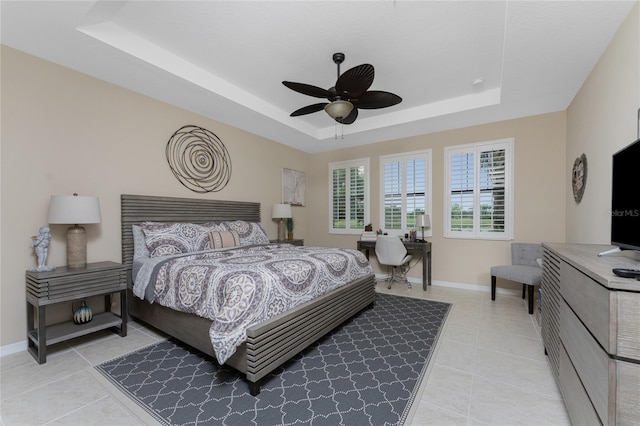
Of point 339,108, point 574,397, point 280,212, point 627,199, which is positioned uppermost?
point 339,108

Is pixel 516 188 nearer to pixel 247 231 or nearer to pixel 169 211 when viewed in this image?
pixel 247 231

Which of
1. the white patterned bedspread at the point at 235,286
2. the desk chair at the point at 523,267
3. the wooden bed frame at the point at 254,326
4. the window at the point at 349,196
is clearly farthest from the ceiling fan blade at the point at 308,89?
the desk chair at the point at 523,267

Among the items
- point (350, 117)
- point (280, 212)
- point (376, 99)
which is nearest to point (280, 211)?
point (280, 212)

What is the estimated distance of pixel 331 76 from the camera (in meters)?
3.32

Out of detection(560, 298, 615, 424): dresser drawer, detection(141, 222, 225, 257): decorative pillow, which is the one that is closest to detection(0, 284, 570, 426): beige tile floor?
detection(560, 298, 615, 424): dresser drawer

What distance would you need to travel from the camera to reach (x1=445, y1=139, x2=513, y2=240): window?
4.26 m

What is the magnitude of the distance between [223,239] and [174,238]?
1.91 ft

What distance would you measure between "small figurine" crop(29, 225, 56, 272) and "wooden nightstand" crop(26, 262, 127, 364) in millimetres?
62

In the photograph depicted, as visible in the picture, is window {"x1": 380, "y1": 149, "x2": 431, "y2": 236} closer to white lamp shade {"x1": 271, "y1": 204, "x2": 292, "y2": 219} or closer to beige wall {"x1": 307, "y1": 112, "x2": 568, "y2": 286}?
beige wall {"x1": 307, "y1": 112, "x2": 568, "y2": 286}

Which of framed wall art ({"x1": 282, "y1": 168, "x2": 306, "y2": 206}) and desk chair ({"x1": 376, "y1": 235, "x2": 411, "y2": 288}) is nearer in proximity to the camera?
desk chair ({"x1": 376, "y1": 235, "x2": 411, "y2": 288})

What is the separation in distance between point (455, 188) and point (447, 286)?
5.43 ft

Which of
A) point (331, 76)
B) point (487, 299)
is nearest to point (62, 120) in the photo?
point (331, 76)

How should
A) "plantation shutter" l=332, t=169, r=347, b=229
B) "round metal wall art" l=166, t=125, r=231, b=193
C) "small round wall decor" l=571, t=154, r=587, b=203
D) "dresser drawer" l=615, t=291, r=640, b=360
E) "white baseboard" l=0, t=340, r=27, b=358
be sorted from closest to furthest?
"dresser drawer" l=615, t=291, r=640, b=360, "white baseboard" l=0, t=340, r=27, b=358, "small round wall decor" l=571, t=154, r=587, b=203, "round metal wall art" l=166, t=125, r=231, b=193, "plantation shutter" l=332, t=169, r=347, b=229

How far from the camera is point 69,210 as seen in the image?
98.5 inches
